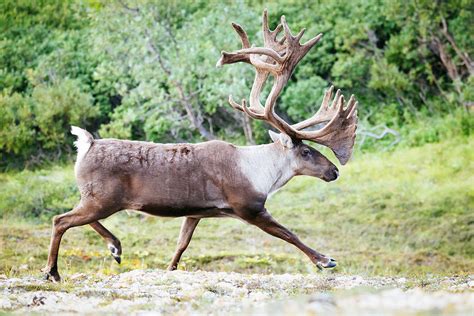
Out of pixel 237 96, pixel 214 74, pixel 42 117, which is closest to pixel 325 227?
pixel 237 96

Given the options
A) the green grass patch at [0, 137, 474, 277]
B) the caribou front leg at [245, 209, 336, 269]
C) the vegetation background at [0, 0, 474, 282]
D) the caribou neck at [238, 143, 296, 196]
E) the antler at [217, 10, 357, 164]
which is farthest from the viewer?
the vegetation background at [0, 0, 474, 282]

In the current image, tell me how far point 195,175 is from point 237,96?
11.9 meters

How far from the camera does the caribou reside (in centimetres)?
953

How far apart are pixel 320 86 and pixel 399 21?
2572 mm

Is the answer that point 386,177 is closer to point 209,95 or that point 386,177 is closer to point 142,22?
point 209,95

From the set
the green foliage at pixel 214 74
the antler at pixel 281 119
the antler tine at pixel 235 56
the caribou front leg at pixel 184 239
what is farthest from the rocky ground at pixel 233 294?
the green foliage at pixel 214 74

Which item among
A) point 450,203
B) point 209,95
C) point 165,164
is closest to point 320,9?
point 209,95

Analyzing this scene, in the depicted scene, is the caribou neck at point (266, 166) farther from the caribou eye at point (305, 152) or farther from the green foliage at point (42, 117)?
the green foliage at point (42, 117)

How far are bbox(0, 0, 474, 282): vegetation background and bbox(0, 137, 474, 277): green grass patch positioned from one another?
5 centimetres

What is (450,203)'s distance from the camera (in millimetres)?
17078

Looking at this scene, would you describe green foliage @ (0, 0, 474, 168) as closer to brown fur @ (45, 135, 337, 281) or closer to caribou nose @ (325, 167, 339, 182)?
caribou nose @ (325, 167, 339, 182)

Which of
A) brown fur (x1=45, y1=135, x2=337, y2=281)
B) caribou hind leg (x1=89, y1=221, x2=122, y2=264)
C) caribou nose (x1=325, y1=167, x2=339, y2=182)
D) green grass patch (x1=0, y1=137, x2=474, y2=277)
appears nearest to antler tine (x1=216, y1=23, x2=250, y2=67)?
brown fur (x1=45, y1=135, x2=337, y2=281)

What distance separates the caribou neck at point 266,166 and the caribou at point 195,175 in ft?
0.04

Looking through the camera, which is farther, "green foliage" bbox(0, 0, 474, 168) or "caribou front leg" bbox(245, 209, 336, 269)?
"green foliage" bbox(0, 0, 474, 168)
